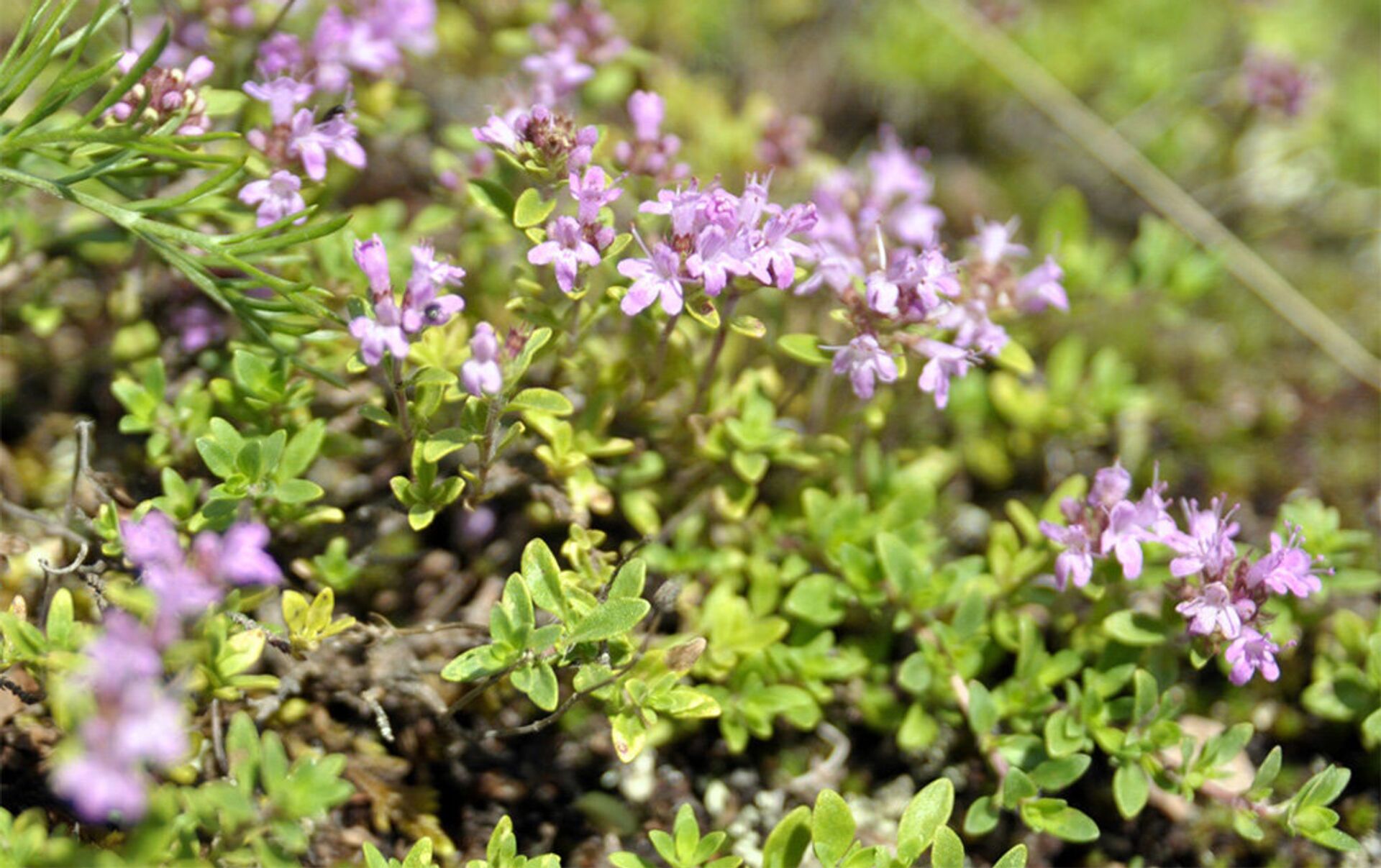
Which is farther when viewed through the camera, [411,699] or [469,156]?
[469,156]

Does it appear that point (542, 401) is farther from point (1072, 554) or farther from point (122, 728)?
point (1072, 554)

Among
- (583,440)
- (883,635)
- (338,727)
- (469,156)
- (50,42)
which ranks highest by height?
(469,156)

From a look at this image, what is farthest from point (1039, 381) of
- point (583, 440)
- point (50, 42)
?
point (50, 42)

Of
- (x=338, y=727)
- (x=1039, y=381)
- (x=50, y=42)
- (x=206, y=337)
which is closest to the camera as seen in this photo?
(x=50, y=42)

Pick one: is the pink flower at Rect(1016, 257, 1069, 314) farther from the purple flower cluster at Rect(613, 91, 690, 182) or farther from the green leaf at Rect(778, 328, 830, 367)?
the purple flower cluster at Rect(613, 91, 690, 182)

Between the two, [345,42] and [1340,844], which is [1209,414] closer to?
[1340,844]

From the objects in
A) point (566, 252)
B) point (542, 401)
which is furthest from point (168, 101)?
point (542, 401)
